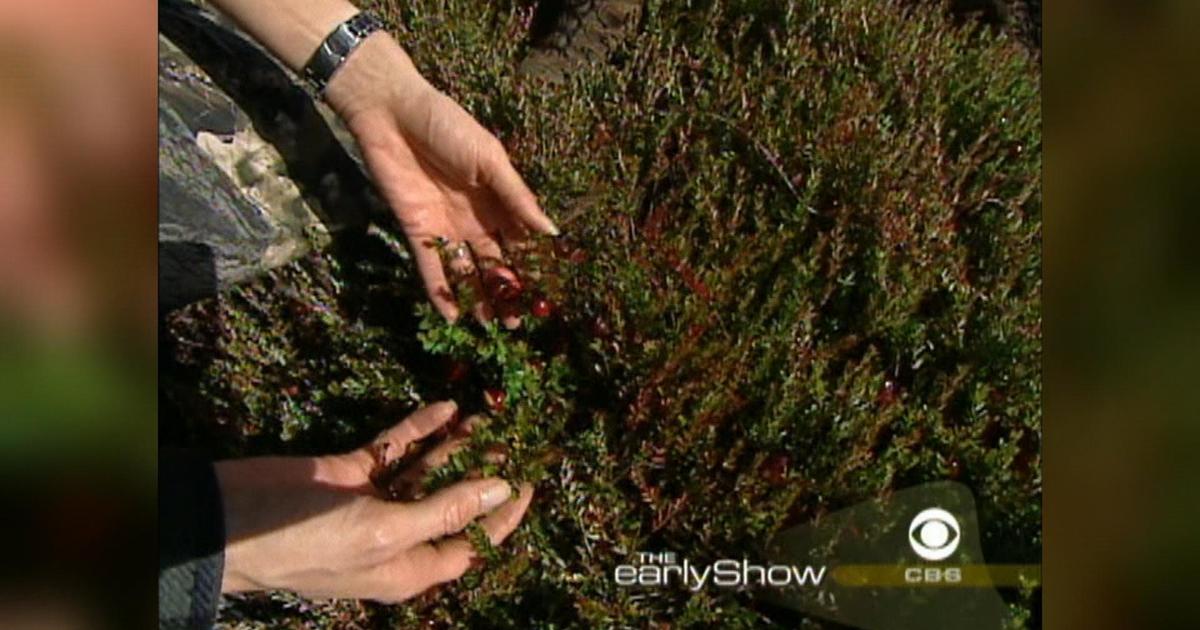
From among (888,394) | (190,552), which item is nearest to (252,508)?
(190,552)

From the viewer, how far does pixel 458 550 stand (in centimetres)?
209

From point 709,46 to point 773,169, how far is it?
0.75 feet

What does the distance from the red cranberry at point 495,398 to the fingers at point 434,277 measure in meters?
0.13

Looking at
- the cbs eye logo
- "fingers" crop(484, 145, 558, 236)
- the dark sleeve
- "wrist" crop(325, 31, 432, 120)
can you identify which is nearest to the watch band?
"wrist" crop(325, 31, 432, 120)

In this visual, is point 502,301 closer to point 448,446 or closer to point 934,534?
point 448,446

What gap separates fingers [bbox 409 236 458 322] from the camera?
A: 81.7 inches

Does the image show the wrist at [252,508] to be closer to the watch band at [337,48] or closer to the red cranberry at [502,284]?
the red cranberry at [502,284]

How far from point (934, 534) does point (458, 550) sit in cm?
79

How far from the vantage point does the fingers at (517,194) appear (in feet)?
6.73
